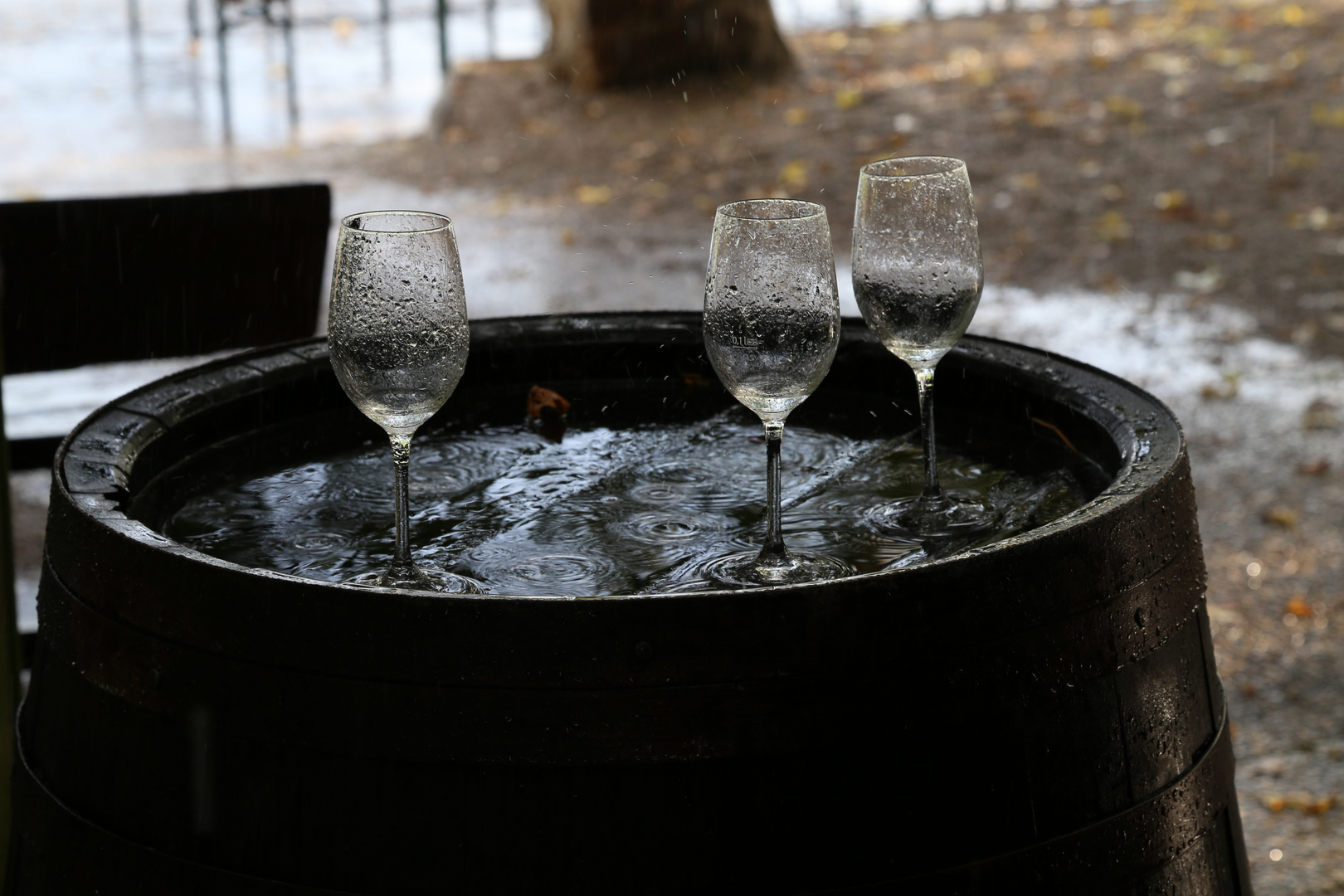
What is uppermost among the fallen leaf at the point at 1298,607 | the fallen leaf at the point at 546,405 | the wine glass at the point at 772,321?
the wine glass at the point at 772,321

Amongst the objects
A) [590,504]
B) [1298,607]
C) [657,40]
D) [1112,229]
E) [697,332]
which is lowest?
[1298,607]

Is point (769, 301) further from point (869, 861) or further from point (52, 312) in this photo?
point (52, 312)

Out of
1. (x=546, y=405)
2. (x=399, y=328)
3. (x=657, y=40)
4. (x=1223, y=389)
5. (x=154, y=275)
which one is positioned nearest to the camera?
(x=399, y=328)

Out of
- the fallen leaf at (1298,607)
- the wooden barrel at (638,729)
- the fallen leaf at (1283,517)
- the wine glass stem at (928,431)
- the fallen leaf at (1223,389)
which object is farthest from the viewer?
the fallen leaf at (1223,389)

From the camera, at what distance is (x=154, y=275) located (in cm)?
315

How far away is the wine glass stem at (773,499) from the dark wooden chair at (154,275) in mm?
2077

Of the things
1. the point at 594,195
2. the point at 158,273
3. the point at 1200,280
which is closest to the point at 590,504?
the point at 158,273

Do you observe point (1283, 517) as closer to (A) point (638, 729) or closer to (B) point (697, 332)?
(B) point (697, 332)

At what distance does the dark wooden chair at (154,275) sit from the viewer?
304 centimetres

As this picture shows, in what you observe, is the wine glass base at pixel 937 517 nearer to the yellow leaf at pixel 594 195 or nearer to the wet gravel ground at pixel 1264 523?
the wet gravel ground at pixel 1264 523

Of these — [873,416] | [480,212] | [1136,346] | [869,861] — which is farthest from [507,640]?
[480,212]

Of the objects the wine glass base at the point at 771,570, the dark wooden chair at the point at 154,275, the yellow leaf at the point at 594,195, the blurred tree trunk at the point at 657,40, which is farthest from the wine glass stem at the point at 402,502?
the blurred tree trunk at the point at 657,40

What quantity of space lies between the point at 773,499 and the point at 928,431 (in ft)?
0.97

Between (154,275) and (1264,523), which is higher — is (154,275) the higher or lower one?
the higher one
